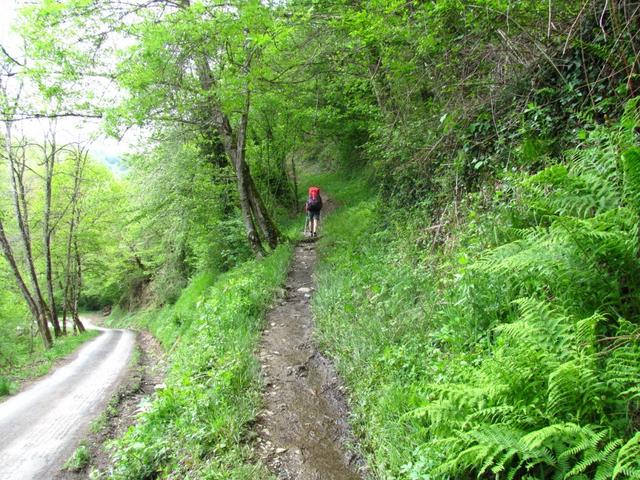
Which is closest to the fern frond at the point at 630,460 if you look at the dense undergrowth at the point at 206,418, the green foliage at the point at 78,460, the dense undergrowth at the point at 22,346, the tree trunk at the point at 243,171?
the dense undergrowth at the point at 206,418

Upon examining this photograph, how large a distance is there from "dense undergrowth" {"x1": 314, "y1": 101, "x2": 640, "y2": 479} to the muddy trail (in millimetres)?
274

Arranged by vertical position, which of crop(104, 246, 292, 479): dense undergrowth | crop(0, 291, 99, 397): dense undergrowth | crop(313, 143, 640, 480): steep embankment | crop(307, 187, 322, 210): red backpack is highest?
crop(307, 187, 322, 210): red backpack

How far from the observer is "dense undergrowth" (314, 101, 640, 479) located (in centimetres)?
203

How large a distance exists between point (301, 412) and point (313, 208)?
8.85m

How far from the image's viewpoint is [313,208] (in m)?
12.5

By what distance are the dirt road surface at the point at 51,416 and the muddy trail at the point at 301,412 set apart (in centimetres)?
305

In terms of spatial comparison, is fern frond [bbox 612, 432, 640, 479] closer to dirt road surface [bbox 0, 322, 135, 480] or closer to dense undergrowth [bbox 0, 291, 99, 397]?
dirt road surface [bbox 0, 322, 135, 480]

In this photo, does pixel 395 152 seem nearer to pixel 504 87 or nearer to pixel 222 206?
pixel 504 87

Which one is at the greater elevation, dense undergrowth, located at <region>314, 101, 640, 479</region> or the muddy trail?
dense undergrowth, located at <region>314, 101, 640, 479</region>

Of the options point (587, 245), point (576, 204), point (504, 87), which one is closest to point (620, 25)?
point (504, 87)

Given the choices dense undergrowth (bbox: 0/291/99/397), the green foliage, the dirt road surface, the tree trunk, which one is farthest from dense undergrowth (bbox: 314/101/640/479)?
dense undergrowth (bbox: 0/291/99/397)

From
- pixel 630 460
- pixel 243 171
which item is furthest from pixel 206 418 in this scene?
pixel 243 171

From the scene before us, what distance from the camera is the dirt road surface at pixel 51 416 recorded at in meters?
5.08

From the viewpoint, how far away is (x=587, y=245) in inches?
107
